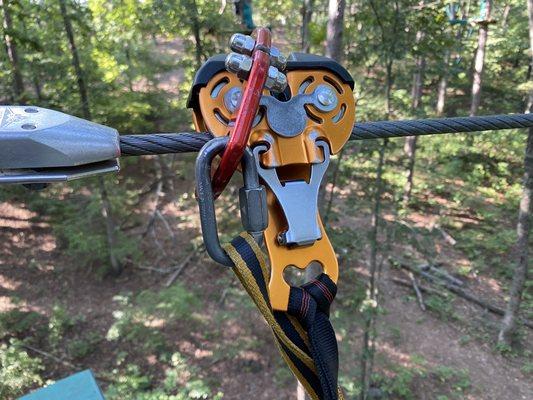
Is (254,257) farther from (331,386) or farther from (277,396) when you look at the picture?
(277,396)

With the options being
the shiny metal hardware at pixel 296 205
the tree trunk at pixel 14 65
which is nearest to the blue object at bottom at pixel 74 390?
the shiny metal hardware at pixel 296 205

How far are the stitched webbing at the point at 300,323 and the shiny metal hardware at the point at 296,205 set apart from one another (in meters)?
0.08

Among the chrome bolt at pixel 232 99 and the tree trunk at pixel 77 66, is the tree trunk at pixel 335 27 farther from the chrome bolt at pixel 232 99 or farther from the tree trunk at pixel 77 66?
the tree trunk at pixel 77 66

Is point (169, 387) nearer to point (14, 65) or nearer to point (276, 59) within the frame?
point (276, 59)

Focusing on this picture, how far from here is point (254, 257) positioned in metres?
0.69

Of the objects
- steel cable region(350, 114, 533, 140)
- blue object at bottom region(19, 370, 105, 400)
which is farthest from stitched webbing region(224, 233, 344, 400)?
blue object at bottom region(19, 370, 105, 400)

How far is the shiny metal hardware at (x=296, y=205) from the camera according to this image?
0.76 m

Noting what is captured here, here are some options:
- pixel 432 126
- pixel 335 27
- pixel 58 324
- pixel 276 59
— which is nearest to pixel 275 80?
pixel 276 59

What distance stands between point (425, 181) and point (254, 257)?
10503 mm

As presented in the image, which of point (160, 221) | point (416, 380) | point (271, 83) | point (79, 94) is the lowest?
point (416, 380)

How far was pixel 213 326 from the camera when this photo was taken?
6418mm

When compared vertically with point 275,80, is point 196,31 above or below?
above

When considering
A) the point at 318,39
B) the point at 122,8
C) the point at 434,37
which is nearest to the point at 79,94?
the point at 122,8

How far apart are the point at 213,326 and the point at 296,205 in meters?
6.00
